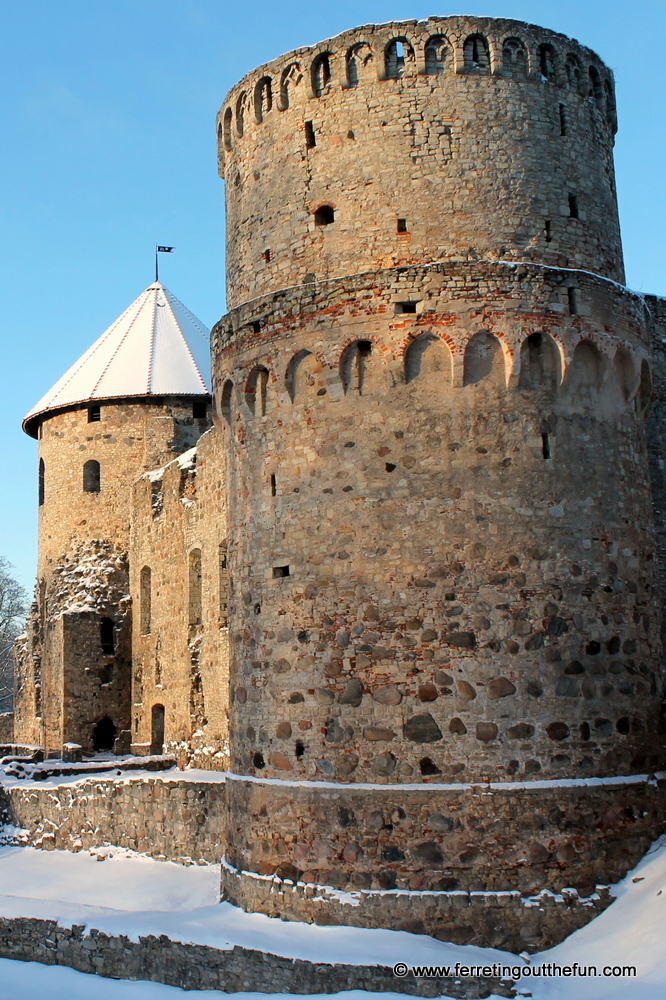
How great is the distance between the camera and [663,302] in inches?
661

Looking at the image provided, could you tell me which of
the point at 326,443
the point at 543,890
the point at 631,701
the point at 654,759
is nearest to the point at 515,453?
the point at 326,443

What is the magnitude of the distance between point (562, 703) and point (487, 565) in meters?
1.72

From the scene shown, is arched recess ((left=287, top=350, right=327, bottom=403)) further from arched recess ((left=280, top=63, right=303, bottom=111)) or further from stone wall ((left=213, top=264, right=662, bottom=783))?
arched recess ((left=280, top=63, right=303, bottom=111))

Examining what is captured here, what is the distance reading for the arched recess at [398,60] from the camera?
13.1 metres

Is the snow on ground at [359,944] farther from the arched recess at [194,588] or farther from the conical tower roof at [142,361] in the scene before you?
the conical tower roof at [142,361]

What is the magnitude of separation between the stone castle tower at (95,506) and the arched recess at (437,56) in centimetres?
1553

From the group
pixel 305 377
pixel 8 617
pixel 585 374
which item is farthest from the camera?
pixel 8 617

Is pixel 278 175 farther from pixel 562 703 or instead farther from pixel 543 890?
pixel 543 890

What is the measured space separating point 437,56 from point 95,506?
683 inches

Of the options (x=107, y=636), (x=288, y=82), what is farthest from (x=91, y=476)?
(x=288, y=82)

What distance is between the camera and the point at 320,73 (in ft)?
44.0

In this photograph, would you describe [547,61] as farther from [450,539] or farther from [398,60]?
[450,539]

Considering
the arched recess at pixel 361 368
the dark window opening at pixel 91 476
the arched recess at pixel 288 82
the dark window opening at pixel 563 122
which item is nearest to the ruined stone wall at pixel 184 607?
the dark window opening at pixel 91 476

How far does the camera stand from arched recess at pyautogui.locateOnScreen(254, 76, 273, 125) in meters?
13.9
